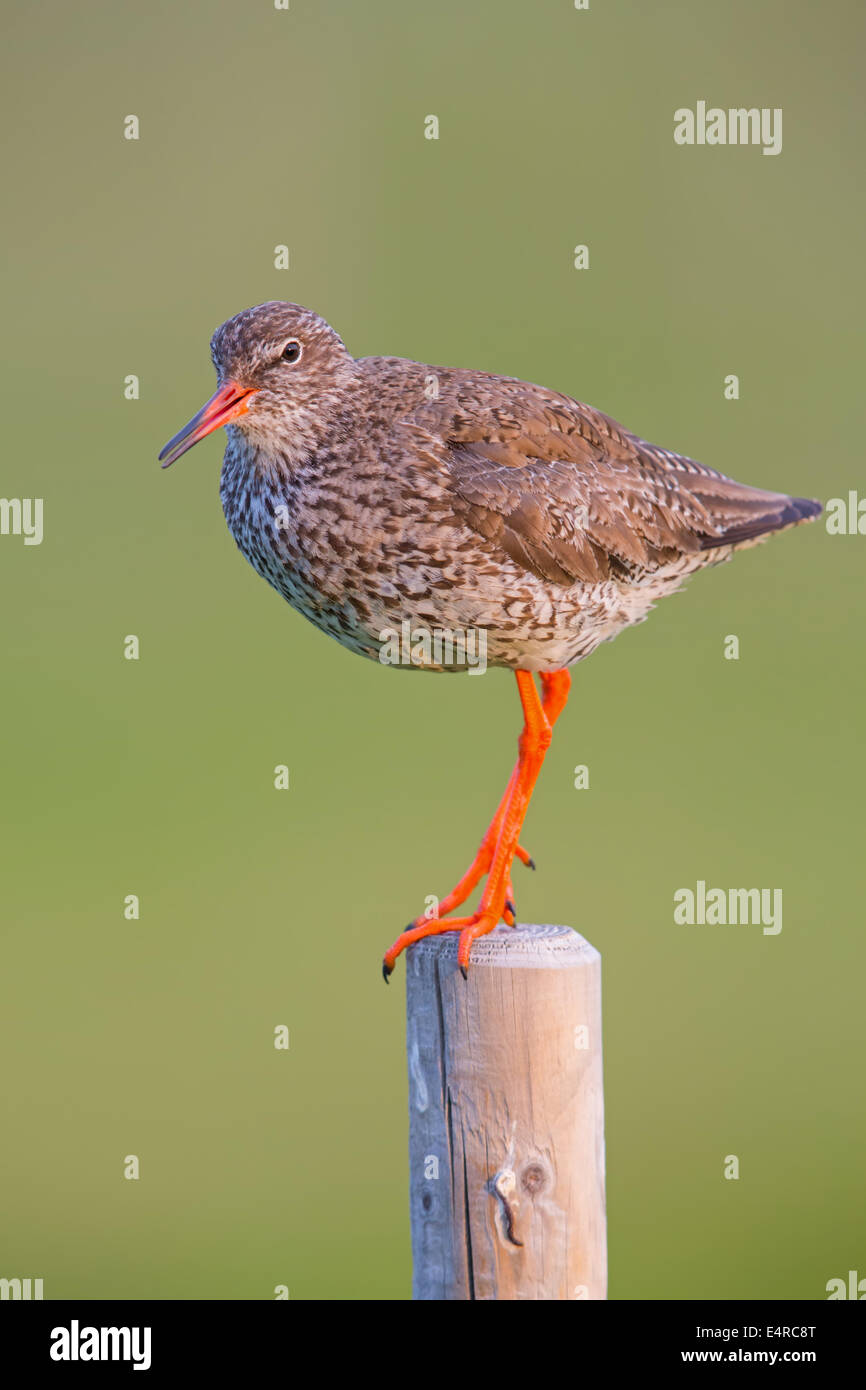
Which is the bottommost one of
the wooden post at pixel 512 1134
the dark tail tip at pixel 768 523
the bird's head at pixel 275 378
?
the wooden post at pixel 512 1134

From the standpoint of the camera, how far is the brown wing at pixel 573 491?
621cm

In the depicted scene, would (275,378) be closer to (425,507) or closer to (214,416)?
(214,416)

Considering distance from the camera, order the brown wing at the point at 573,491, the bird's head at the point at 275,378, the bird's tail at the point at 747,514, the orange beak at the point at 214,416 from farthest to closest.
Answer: the bird's tail at the point at 747,514
the brown wing at the point at 573,491
the bird's head at the point at 275,378
the orange beak at the point at 214,416

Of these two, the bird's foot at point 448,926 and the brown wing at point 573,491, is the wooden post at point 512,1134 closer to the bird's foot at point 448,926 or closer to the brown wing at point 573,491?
the bird's foot at point 448,926

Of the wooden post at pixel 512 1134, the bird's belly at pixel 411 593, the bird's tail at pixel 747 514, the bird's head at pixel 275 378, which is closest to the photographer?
the wooden post at pixel 512 1134

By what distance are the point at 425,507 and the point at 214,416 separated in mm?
814

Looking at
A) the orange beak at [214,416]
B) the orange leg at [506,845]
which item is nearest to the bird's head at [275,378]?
the orange beak at [214,416]

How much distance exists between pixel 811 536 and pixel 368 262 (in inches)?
238

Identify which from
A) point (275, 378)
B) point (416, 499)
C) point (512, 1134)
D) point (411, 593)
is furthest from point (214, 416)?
point (512, 1134)

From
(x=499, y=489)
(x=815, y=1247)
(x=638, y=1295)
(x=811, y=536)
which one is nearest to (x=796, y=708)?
(x=811, y=536)

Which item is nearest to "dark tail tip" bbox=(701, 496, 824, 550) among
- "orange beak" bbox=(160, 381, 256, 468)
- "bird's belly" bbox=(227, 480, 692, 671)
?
"bird's belly" bbox=(227, 480, 692, 671)

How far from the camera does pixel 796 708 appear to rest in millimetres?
17219

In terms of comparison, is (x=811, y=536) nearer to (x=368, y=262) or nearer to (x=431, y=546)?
(x=368, y=262)

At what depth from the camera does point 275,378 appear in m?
6.15
